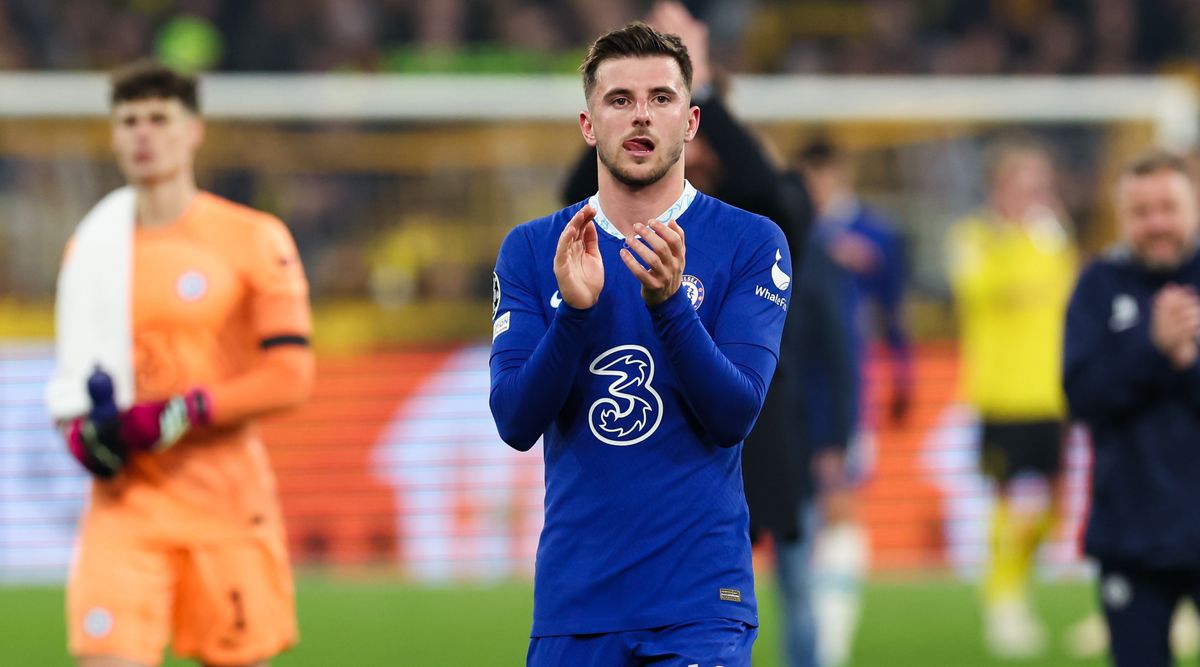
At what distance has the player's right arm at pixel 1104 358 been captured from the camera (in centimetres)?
577

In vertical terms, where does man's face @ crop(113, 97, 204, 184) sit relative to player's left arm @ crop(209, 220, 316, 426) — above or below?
above

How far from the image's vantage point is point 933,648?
32.8 feet

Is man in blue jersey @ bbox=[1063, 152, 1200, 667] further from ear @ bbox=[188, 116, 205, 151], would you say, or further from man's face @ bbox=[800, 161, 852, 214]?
man's face @ bbox=[800, 161, 852, 214]

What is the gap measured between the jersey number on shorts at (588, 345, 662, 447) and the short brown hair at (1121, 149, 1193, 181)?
2.45 meters

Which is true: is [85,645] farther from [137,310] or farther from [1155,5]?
[1155,5]

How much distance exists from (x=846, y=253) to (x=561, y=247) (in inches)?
299

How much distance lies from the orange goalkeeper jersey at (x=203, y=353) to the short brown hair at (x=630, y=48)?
2054 millimetres

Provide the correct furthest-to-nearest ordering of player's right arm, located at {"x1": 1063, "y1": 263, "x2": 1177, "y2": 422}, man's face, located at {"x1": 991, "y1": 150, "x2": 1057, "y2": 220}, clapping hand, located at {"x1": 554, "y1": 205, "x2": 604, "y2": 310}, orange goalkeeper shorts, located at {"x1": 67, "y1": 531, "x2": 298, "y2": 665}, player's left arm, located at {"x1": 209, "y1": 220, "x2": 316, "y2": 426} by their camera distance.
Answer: man's face, located at {"x1": 991, "y1": 150, "x2": 1057, "y2": 220}
player's right arm, located at {"x1": 1063, "y1": 263, "x2": 1177, "y2": 422}
player's left arm, located at {"x1": 209, "y1": 220, "x2": 316, "y2": 426}
orange goalkeeper shorts, located at {"x1": 67, "y1": 531, "x2": 298, "y2": 665}
clapping hand, located at {"x1": 554, "y1": 205, "x2": 604, "y2": 310}

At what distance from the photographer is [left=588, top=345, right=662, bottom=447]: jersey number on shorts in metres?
3.98

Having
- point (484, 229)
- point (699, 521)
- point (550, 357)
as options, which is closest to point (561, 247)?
point (550, 357)

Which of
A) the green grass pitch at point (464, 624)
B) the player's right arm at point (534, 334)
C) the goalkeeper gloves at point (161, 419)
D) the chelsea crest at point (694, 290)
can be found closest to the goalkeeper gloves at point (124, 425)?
the goalkeeper gloves at point (161, 419)

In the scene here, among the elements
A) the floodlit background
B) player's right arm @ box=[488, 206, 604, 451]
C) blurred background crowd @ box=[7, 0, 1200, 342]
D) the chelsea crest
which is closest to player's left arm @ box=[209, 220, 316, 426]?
player's right arm @ box=[488, 206, 604, 451]

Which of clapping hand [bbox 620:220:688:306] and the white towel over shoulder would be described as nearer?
clapping hand [bbox 620:220:688:306]

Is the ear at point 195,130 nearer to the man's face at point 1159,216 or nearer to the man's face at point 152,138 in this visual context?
the man's face at point 152,138
